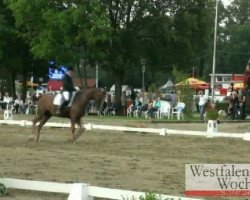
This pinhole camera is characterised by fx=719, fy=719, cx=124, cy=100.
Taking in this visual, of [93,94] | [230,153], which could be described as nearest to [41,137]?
[93,94]

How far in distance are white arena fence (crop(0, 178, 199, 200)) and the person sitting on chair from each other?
1019 cm

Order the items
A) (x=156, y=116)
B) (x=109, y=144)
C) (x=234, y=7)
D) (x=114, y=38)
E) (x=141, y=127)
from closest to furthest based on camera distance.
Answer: (x=109, y=144) < (x=141, y=127) < (x=156, y=116) < (x=114, y=38) < (x=234, y=7)

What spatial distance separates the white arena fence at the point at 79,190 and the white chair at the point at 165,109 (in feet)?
101

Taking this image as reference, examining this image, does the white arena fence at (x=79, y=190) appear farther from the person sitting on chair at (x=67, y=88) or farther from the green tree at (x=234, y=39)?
the green tree at (x=234, y=39)

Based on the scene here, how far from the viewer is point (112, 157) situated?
1692 cm

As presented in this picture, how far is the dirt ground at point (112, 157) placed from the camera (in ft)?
40.6

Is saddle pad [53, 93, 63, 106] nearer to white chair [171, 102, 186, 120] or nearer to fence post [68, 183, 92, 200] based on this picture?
fence post [68, 183, 92, 200]

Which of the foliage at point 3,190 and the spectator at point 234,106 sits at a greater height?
the spectator at point 234,106

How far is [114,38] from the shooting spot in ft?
151

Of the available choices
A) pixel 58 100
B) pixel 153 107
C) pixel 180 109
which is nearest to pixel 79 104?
pixel 58 100

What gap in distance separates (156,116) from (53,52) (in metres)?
7.43

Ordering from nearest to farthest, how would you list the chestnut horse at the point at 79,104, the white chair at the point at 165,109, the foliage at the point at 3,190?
the foliage at the point at 3,190, the chestnut horse at the point at 79,104, the white chair at the point at 165,109

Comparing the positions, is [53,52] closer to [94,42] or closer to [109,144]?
Answer: [94,42]


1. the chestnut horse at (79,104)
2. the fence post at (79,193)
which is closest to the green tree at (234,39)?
the chestnut horse at (79,104)
